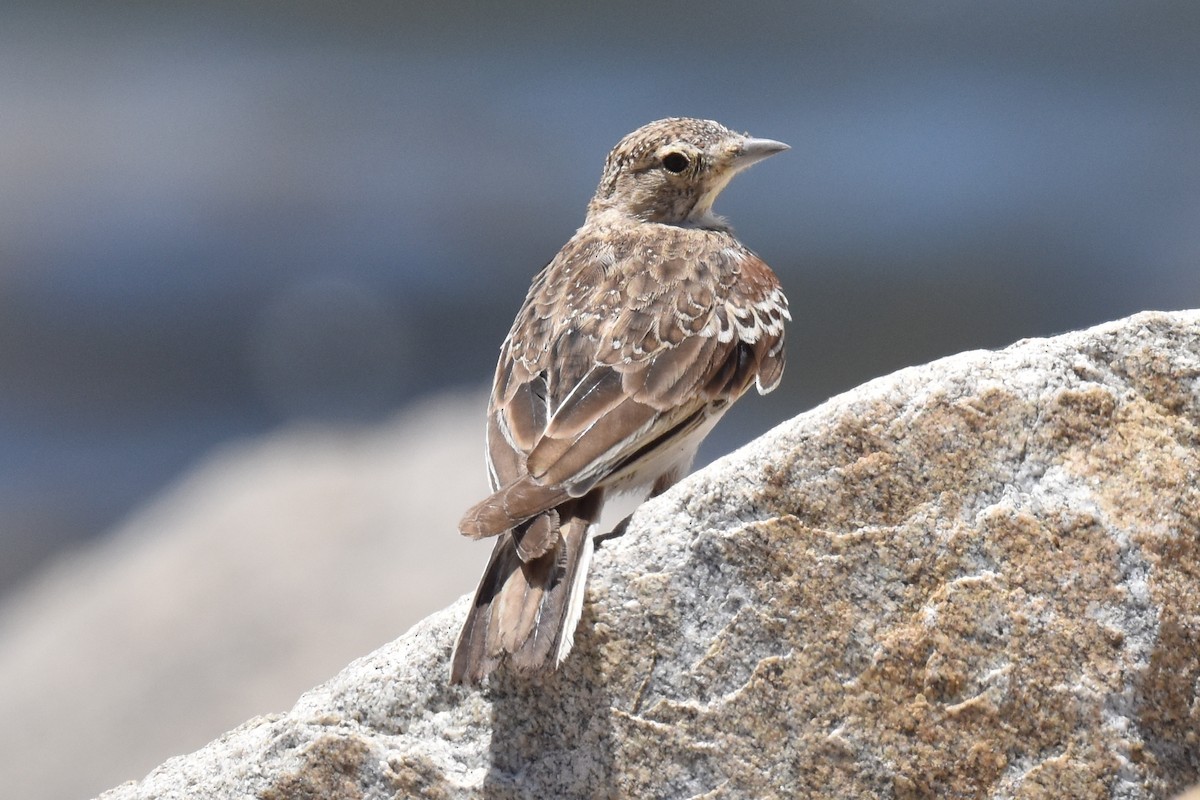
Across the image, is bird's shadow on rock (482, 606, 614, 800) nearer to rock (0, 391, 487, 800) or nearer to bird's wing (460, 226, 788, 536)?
bird's wing (460, 226, 788, 536)

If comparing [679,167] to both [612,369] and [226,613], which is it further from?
[226,613]

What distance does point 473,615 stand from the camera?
14.8 feet

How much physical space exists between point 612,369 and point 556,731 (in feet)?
5.30

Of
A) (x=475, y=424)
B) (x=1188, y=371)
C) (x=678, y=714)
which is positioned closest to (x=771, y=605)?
(x=678, y=714)

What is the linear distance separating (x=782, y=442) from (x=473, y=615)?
1094 mm

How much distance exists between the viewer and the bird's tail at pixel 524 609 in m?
4.37

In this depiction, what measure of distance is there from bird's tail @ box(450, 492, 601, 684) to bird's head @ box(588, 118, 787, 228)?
314 cm

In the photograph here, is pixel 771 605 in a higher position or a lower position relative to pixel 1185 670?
higher

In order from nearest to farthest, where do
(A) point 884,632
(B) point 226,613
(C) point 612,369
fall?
(A) point 884,632 < (C) point 612,369 < (B) point 226,613

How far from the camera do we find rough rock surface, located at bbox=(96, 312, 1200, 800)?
4.34 meters

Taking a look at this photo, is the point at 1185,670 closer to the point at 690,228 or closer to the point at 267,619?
the point at 690,228

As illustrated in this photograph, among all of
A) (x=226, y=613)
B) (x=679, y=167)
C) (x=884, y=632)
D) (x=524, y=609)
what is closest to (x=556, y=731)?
(x=524, y=609)

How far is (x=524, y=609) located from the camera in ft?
14.7

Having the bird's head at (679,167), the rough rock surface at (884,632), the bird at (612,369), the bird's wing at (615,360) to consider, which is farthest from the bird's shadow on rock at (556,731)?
the bird's head at (679,167)
